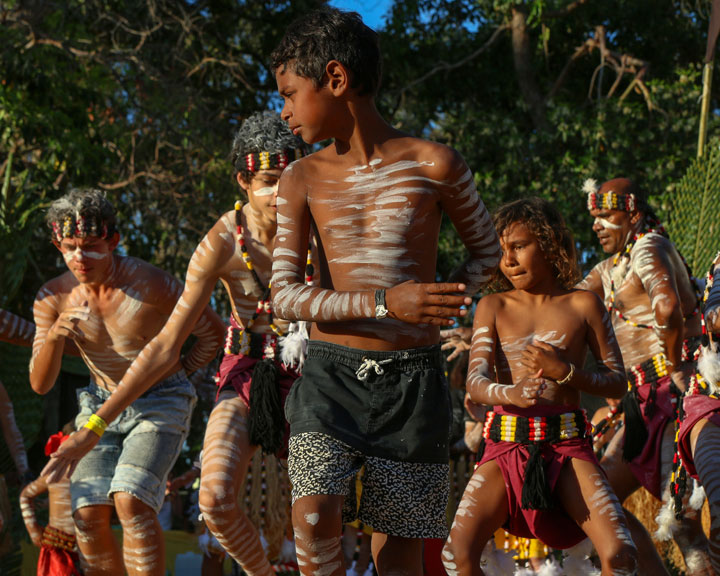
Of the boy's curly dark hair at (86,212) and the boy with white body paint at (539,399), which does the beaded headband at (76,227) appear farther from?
the boy with white body paint at (539,399)

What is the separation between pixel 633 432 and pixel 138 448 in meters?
2.55

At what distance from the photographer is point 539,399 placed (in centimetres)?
377

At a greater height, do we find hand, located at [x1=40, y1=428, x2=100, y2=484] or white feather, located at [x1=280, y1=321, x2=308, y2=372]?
white feather, located at [x1=280, y1=321, x2=308, y2=372]

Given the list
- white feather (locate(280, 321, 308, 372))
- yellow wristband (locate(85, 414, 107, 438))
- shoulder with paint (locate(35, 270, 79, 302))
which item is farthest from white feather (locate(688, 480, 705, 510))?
shoulder with paint (locate(35, 270, 79, 302))

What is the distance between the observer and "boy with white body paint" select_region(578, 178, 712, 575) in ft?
15.9

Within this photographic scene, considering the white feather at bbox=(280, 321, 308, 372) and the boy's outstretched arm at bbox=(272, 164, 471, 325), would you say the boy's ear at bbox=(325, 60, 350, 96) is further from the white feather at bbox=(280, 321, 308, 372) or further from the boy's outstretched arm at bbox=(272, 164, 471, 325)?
the white feather at bbox=(280, 321, 308, 372)

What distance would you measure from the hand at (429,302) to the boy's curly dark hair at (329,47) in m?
0.71

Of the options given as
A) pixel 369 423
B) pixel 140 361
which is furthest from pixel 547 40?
pixel 369 423

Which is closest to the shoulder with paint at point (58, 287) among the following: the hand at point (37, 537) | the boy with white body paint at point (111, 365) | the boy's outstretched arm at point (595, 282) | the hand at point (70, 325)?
the boy with white body paint at point (111, 365)

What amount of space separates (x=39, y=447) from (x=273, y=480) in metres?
5.68

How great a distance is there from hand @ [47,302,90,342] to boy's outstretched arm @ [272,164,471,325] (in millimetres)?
2160

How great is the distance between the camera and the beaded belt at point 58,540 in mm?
4730

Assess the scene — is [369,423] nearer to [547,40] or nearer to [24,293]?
[24,293]

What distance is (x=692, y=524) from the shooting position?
4.89m
